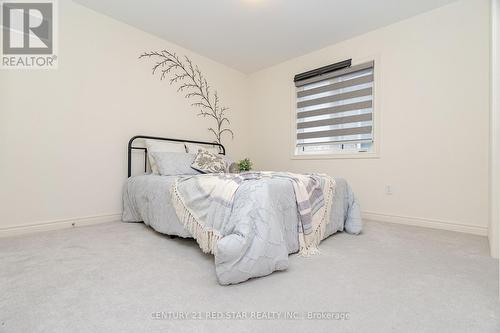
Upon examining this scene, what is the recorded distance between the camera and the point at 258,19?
2830mm

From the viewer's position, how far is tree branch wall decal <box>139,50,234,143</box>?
10.8ft

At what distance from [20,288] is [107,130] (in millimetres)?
1910

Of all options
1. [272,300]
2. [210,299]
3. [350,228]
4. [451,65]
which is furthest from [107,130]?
[451,65]

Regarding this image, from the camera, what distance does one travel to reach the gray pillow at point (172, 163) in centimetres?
264

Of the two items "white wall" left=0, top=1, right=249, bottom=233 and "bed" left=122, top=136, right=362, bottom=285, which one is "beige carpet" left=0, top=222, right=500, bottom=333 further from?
"white wall" left=0, top=1, right=249, bottom=233

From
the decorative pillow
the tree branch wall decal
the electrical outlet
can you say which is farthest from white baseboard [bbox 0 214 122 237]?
the electrical outlet

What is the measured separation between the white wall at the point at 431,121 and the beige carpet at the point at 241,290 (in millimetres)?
685

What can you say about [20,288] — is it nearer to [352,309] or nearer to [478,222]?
[352,309]

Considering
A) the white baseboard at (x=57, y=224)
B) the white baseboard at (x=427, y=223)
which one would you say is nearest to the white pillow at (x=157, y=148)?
the white baseboard at (x=57, y=224)

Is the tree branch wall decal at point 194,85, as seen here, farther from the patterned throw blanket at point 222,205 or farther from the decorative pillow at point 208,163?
the patterned throw blanket at point 222,205

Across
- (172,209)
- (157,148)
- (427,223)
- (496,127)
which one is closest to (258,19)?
(157,148)

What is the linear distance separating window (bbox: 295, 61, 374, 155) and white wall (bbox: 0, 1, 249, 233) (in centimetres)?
197

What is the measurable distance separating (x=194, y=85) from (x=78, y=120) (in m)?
1.65

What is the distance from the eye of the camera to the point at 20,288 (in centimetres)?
125
